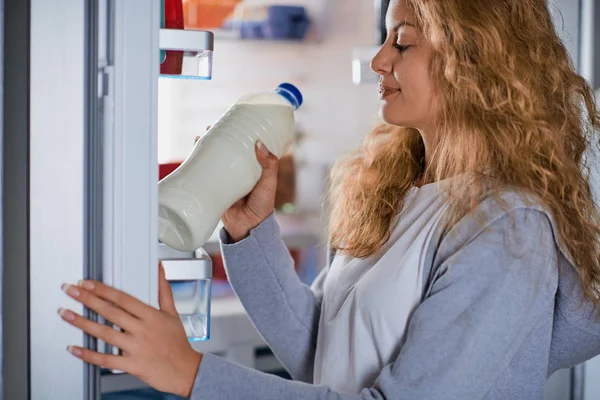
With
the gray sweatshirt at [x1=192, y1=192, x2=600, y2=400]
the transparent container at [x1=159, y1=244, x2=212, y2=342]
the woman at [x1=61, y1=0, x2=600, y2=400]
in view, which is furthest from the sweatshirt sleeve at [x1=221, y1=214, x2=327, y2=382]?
the gray sweatshirt at [x1=192, y1=192, x2=600, y2=400]

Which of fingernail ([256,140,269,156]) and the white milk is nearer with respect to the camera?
the white milk

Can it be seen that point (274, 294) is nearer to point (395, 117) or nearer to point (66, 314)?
point (395, 117)

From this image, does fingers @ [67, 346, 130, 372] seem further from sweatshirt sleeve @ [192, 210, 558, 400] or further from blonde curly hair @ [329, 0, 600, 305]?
blonde curly hair @ [329, 0, 600, 305]

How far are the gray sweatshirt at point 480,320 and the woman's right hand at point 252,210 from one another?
33 cm

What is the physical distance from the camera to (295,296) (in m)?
1.30

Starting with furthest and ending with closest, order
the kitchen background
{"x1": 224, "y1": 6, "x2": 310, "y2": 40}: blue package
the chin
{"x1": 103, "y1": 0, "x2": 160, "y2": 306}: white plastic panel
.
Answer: {"x1": 224, "y1": 6, "x2": 310, "y2": 40}: blue package, the kitchen background, the chin, {"x1": 103, "y1": 0, "x2": 160, "y2": 306}: white plastic panel

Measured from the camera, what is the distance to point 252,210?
1.25m

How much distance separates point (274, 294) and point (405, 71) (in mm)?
477

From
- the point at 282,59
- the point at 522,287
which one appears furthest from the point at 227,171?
the point at 282,59

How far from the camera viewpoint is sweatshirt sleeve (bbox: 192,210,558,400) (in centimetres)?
88

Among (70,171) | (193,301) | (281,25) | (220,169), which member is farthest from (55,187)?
(281,25)

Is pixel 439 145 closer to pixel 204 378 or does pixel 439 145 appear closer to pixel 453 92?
pixel 453 92

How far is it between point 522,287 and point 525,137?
0.24 m

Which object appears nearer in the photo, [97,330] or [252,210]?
[97,330]
